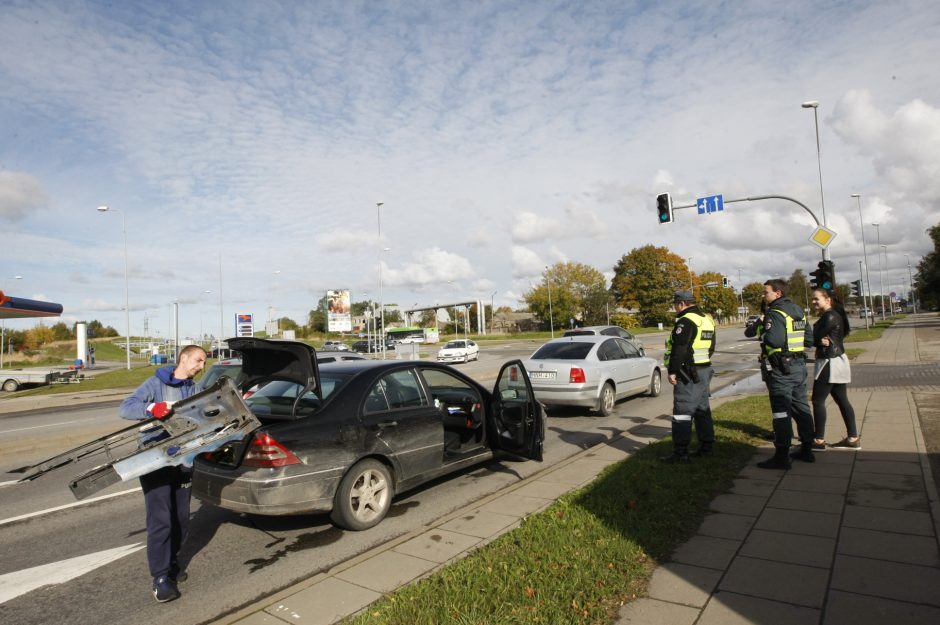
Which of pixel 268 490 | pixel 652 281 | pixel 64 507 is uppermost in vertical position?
pixel 652 281

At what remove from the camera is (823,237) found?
55.0 ft

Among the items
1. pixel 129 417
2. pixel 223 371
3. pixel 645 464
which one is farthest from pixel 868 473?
pixel 223 371

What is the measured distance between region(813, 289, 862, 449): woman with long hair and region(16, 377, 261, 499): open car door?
602cm

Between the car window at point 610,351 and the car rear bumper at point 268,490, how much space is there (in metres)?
7.35

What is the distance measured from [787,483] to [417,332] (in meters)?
74.4

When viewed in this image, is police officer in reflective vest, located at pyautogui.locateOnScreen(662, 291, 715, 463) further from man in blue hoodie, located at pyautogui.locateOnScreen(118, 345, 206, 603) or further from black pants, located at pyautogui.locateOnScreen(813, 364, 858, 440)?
man in blue hoodie, located at pyautogui.locateOnScreen(118, 345, 206, 603)

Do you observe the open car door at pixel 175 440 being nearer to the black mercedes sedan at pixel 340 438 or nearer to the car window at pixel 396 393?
the black mercedes sedan at pixel 340 438

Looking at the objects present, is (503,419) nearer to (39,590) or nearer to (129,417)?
A: (129,417)

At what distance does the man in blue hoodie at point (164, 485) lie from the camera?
3.78m

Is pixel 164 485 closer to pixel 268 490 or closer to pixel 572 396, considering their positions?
pixel 268 490

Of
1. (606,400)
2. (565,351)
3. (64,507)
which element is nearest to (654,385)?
(606,400)

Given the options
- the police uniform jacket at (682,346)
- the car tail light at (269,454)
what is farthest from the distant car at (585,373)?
the car tail light at (269,454)

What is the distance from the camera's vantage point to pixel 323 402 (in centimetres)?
499

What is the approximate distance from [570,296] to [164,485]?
79680 millimetres
